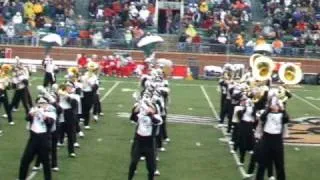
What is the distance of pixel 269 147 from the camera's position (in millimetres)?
12742

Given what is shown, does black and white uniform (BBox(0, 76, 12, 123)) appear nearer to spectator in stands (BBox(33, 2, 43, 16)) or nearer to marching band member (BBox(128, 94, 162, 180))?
marching band member (BBox(128, 94, 162, 180))

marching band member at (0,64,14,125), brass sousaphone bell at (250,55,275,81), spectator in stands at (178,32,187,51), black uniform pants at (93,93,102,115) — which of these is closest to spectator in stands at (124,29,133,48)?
spectator in stands at (178,32,187,51)

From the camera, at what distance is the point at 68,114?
50.0 feet

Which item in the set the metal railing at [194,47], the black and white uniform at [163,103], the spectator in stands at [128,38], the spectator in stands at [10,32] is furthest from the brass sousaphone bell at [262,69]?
the spectator in stands at [10,32]

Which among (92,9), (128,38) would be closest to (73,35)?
(128,38)

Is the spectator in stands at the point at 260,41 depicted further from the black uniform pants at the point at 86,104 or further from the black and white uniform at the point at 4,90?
the black and white uniform at the point at 4,90

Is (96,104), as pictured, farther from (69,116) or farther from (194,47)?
(194,47)

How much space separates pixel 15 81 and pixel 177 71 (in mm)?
16792

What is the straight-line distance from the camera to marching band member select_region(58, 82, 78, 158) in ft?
49.8

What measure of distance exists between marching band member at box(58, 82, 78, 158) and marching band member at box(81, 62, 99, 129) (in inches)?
126

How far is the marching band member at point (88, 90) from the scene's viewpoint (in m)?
18.7

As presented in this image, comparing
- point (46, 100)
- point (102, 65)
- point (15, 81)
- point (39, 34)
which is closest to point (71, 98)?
point (46, 100)

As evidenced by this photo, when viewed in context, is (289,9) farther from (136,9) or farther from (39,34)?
(39,34)

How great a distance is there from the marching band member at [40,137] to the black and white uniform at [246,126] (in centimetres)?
422
